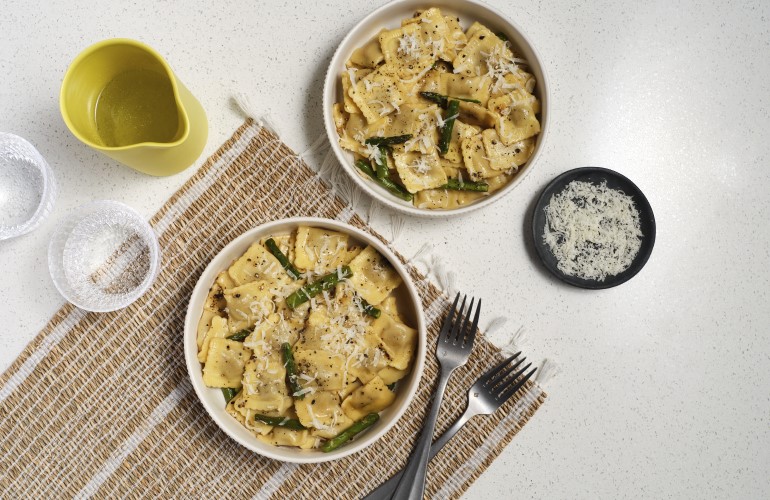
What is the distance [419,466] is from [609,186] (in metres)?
1.23

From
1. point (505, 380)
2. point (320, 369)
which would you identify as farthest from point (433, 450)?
point (320, 369)

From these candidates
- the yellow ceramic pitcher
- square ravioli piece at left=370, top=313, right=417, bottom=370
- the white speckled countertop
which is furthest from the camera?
the white speckled countertop

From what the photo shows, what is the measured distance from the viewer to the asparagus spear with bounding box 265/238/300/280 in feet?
6.84

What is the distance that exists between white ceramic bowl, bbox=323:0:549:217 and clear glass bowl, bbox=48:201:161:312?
778 millimetres

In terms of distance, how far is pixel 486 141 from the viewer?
2125mm

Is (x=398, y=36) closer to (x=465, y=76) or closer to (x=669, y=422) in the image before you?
(x=465, y=76)

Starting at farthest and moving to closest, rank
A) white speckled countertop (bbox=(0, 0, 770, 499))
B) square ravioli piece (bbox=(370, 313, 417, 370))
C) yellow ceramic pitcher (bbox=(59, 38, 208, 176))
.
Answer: white speckled countertop (bbox=(0, 0, 770, 499)), square ravioli piece (bbox=(370, 313, 417, 370)), yellow ceramic pitcher (bbox=(59, 38, 208, 176))

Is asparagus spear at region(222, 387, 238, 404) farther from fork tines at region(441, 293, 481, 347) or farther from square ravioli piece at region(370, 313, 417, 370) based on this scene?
fork tines at region(441, 293, 481, 347)

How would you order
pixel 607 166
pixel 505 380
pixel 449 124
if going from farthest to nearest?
pixel 607 166 → pixel 505 380 → pixel 449 124

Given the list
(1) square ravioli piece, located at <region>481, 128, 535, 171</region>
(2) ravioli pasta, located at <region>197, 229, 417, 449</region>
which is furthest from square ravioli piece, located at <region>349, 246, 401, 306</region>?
(1) square ravioli piece, located at <region>481, 128, 535, 171</region>

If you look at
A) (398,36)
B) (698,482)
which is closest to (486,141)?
(398,36)

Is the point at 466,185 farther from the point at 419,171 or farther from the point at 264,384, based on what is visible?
the point at 264,384

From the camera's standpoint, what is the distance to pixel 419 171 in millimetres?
2113

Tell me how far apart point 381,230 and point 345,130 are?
1.25 feet
